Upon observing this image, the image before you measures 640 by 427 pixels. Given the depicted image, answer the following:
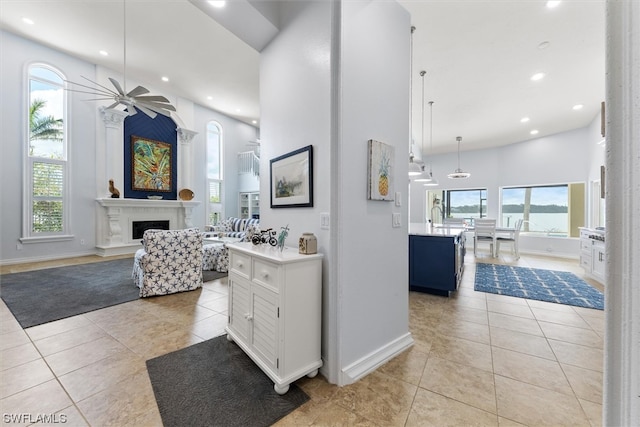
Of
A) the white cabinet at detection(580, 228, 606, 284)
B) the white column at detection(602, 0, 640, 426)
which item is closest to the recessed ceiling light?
the white cabinet at detection(580, 228, 606, 284)

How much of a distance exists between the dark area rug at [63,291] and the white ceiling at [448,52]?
14.4 feet

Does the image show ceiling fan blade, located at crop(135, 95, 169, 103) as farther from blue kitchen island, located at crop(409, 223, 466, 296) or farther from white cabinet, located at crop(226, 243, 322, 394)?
blue kitchen island, located at crop(409, 223, 466, 296)

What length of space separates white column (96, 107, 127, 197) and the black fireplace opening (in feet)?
2.73

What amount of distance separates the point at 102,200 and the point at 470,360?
7.65 metres

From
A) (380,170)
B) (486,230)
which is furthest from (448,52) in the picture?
(486,230)

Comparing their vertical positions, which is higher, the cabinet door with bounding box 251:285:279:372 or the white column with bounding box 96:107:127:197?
the white column with bounding box 96:107:127:197

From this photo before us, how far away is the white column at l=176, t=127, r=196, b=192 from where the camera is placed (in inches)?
298

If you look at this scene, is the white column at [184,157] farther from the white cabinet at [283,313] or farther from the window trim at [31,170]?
the white cabinet at [283,313]

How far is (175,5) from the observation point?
3896 millimetres

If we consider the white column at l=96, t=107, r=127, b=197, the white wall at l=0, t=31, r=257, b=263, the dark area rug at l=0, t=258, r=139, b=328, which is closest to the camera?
the dark area rug at l=0, t=258, r=139, b=328

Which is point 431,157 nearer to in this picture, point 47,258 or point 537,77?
point 537,77

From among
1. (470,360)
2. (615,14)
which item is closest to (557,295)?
(470,360)

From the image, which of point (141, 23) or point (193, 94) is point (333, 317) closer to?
point (141, 23)

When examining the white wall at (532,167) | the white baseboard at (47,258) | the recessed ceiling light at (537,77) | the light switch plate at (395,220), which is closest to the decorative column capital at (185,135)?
the white baseboard at (47,258)
